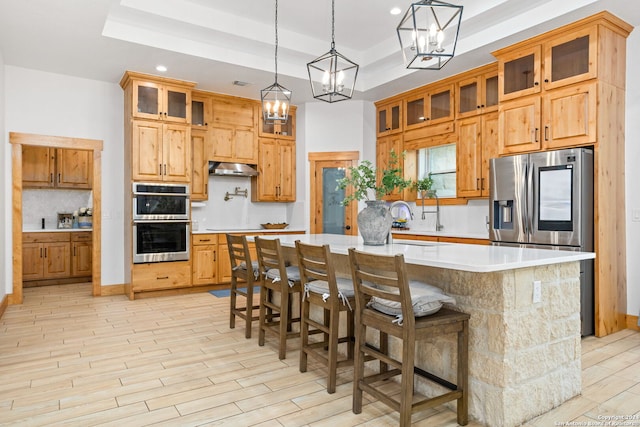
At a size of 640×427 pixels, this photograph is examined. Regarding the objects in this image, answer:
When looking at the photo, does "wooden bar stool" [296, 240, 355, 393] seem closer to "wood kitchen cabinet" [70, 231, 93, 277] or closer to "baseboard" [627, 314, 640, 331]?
"baseboard" [627, 314, 640, 331]

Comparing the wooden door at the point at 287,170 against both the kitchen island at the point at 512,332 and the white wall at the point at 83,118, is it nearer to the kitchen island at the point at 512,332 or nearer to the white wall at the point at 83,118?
the white wall at the point at 83,118

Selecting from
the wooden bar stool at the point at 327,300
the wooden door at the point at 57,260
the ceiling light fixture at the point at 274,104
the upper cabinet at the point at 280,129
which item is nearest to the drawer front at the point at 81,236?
the wooden door at the point at 57,260

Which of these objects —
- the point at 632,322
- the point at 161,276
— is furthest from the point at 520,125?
the point at 161,276

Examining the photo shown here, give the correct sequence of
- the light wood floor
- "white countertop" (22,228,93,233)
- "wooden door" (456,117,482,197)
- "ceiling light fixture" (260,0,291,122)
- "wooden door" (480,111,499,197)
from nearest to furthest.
→ the light wood floor
"ceiling light fixture" (260,0,291,122)
"wooden door" (480,111,499,197)
"wooden door" (456,117,482,197)
"white countertop" (22,228,93,233)

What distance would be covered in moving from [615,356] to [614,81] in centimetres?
250

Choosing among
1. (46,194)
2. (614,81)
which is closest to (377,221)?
(614,81)

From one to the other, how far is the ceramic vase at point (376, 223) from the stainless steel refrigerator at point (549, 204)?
1.78 metres

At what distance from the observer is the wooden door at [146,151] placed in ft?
17.8

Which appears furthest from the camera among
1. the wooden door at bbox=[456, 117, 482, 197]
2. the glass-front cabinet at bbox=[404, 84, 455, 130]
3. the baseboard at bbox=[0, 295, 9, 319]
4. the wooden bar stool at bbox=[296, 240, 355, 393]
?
the glass-front cabinet at bbox=[404, 84, 455, 130]

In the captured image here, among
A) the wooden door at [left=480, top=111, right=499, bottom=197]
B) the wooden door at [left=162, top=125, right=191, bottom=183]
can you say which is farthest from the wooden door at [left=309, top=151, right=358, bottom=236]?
the wooden door at [left=480, top=111, right=499, bottom=197]

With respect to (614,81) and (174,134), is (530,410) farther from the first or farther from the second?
(174,134)

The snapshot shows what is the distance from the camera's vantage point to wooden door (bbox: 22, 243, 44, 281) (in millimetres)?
6348

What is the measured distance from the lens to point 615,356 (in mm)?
3320

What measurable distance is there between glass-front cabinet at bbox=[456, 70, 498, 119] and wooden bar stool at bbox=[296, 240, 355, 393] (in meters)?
3.40
